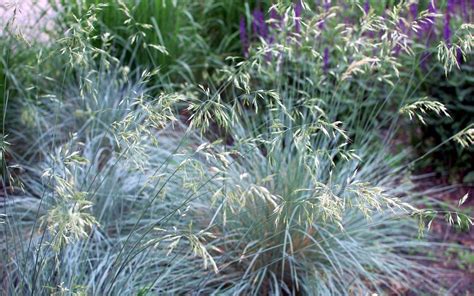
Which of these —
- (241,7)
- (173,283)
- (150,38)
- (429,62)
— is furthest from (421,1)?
(173,283)

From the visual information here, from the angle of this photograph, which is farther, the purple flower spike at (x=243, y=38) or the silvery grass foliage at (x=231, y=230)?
the purple flower spike at (x=243, y=38)

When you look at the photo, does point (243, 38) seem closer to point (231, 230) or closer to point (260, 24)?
point (260, 24)

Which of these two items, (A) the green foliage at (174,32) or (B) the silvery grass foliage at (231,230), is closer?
(B) the silvery grass foliage at (231,230)

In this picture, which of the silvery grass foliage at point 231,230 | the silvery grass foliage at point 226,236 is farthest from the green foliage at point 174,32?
the silvery grass foliage at point 226,236

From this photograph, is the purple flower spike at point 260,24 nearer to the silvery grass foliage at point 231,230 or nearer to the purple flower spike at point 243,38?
the purple flower spike at point 243,38

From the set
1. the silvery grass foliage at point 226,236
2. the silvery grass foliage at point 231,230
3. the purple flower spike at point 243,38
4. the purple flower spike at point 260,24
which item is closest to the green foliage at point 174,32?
the purple flower spike at point 243,38

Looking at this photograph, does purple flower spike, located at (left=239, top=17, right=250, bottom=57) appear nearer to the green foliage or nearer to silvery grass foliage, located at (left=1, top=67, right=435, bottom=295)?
the green foliage

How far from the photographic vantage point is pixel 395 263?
361 cm

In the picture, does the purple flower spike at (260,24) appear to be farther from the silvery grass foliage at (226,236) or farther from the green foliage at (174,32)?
the silvery grass foliage at (226,236)

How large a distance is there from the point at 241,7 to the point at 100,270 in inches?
128

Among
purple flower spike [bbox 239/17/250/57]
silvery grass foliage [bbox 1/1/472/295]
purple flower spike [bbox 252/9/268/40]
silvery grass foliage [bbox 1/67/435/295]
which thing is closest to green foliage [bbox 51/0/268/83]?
purple flower spike [bbox 239/17/250/57]

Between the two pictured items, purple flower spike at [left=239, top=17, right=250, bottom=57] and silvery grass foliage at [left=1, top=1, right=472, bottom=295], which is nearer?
silvery grass foliage at [left=1, top=1, right=472, bottom=295]

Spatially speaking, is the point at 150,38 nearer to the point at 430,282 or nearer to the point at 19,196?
the point at 19,196


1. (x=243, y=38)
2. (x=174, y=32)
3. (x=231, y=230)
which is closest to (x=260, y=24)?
(x=243, y=38)
